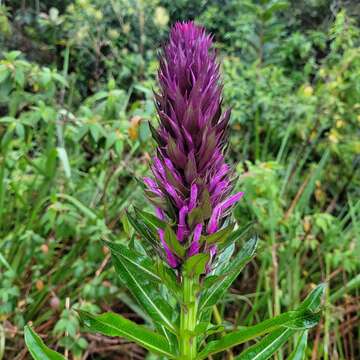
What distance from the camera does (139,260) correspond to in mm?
1195

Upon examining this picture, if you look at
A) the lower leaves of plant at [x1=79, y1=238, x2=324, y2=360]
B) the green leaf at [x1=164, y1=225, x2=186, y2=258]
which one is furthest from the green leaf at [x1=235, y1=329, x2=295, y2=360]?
the green leaf at [x1=164, y1=225, x2=186, y2=258]

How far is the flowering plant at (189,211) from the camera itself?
1047 mm

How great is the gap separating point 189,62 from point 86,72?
4.87 meters

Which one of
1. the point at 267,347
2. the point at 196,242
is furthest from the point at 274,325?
the point at 196,242

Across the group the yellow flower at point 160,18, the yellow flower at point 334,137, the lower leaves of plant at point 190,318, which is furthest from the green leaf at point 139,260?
the yellow flower at point 160,18

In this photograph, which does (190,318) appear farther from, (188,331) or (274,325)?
(274,325)

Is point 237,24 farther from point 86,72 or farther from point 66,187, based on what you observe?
point 66,187

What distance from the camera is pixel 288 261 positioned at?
9.73 feet

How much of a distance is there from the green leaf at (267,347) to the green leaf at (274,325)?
0.08 meters

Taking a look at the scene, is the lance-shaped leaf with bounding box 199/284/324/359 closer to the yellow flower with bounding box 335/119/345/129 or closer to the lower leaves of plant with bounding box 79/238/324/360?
the lower leaves of plant with bounding box 79/238/324/360

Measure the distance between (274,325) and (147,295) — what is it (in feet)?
1.08

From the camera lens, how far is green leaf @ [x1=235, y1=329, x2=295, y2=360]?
48.8 inches

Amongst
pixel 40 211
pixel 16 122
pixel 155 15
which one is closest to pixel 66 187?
pixel 40 211

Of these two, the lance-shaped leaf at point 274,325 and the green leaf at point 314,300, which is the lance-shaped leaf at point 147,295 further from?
the green leaf at point 314,300
